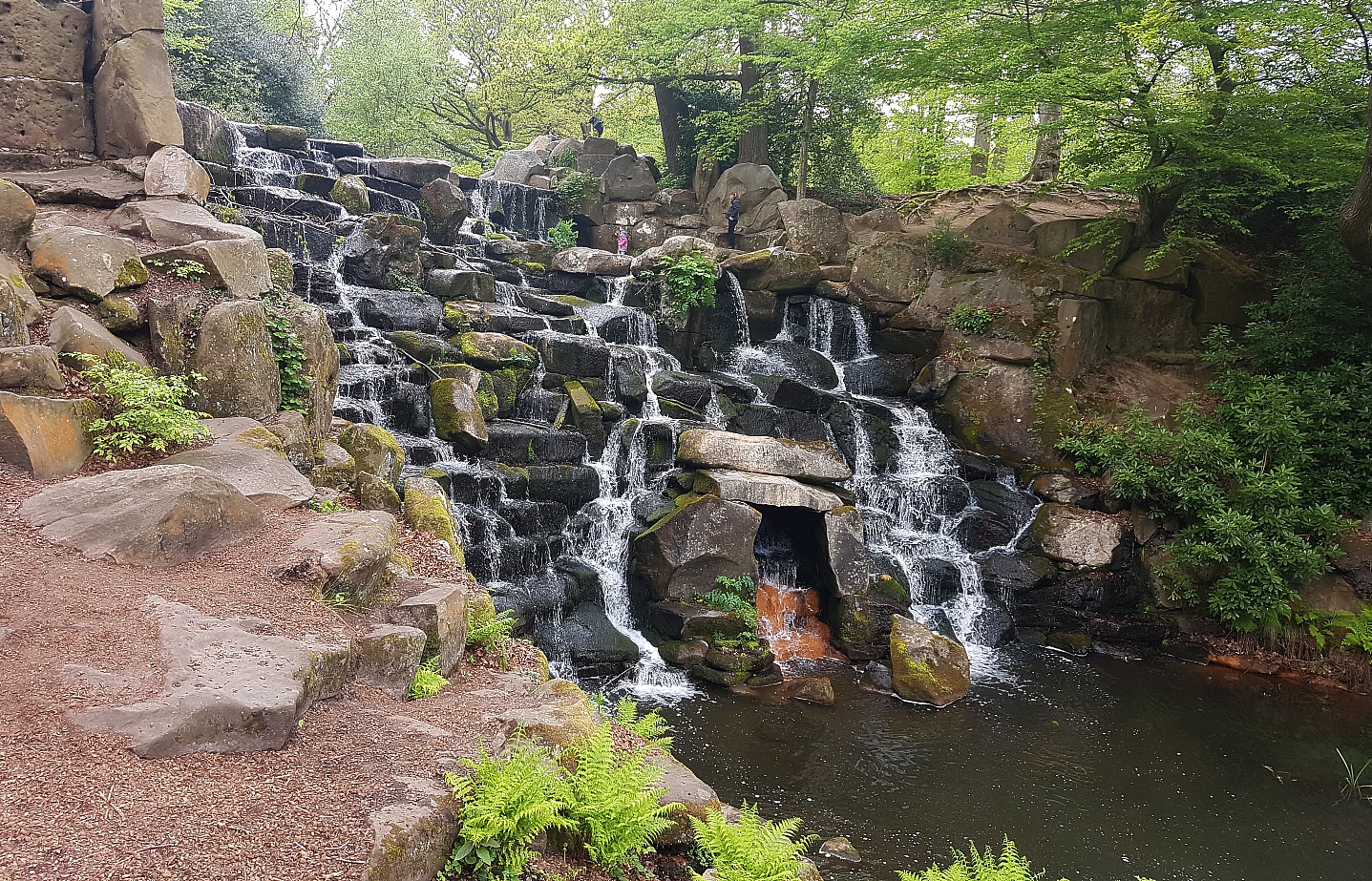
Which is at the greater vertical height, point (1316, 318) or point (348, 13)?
point (348, 13)

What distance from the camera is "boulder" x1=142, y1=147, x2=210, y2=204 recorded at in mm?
8891

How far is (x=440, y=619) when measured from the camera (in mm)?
5543

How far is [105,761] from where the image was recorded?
10.2 ft

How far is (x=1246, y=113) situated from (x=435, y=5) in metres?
29.7

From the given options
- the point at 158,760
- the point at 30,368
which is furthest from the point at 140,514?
the point at 158,760

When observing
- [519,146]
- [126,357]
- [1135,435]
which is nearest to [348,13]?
[519,146]

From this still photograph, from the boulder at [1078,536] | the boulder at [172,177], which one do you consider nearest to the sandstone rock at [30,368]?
the boulder at [172,177]

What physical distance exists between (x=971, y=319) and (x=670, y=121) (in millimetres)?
11426

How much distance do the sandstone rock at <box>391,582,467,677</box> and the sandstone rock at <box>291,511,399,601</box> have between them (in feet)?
1.04

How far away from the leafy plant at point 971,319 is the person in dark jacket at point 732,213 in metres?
6.94

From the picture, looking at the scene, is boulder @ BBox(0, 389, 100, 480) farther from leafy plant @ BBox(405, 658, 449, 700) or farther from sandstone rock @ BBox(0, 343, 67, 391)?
leafy plant @ BBox(405, 658, 449, 700)

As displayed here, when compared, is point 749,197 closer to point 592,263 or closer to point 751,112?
point 751,112

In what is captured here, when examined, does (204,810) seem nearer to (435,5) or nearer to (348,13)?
(348,13)

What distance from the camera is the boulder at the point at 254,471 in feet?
19.5
